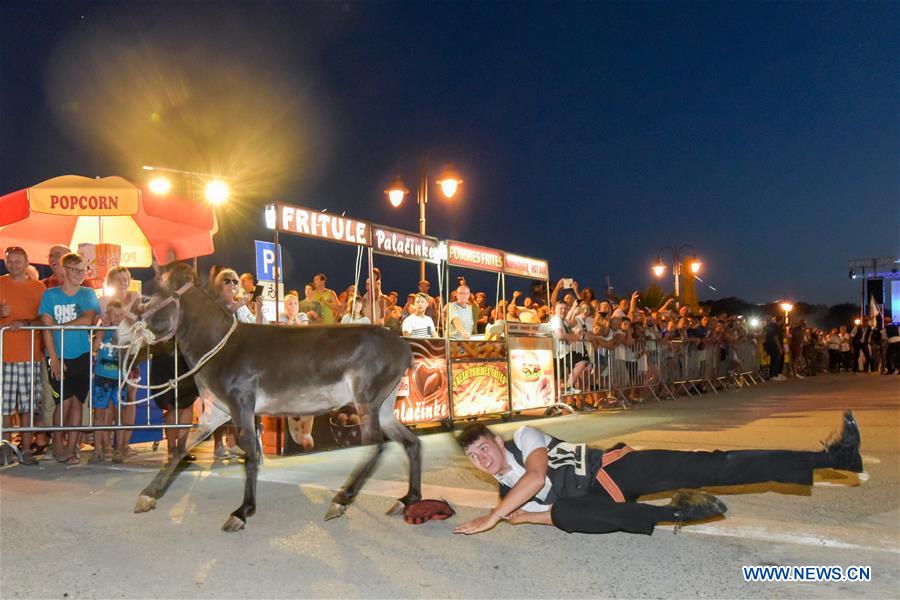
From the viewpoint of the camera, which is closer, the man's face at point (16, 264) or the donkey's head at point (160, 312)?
the donkey's head at point (160, 312)

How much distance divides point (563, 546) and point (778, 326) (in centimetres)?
2302

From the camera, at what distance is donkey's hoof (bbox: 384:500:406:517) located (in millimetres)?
5871

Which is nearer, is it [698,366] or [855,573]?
[855,573]

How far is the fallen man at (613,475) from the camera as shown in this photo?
170 inches

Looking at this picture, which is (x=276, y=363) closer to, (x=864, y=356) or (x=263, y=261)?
(x=263, y=261)

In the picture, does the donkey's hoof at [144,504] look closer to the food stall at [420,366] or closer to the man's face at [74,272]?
the man's face at [74,272]

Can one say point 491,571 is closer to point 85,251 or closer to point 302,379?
point 302,379

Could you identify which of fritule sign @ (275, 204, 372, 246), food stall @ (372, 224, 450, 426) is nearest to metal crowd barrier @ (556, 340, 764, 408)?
food stall @ (372, 224, 450, 426)

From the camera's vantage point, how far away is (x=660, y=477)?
178 inches

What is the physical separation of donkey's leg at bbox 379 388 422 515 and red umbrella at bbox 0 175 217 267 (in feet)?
17.2

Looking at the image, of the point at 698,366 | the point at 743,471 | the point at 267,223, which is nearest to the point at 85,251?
the point at 267,223

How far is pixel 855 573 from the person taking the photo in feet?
13.7

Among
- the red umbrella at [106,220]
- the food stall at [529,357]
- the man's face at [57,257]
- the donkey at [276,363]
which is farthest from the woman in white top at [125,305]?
the food stall at [529,357]

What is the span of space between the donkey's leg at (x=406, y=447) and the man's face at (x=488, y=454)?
149 cm
